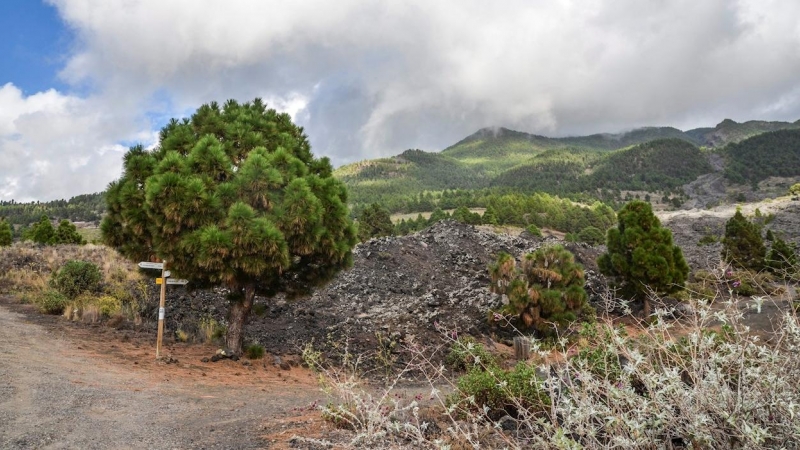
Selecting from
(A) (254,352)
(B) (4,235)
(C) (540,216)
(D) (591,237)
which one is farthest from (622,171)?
(A) (254,352)

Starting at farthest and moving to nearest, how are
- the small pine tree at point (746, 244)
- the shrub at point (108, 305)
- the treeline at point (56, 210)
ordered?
the treeline at point (56, 210) < the small pine tree at point (746, 244) < the shrub at point (108, 305)

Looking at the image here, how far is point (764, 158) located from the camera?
13338 cm

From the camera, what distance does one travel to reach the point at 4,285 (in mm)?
16594

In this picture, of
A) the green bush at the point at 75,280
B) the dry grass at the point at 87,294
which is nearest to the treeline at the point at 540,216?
the dry grass at the point at 87,294

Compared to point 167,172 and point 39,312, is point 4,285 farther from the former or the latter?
point 167,172

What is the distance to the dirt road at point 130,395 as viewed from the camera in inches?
194

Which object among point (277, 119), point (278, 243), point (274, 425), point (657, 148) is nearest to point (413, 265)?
point (277, 119)

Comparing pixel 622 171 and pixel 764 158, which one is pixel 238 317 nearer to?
pixel 622 171

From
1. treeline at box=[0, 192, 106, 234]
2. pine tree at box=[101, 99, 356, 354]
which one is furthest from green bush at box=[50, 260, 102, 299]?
treeline at box=[0, 192, 106, 234]

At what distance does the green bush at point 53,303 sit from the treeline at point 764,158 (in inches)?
5593

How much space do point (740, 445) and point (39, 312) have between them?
15725 mm

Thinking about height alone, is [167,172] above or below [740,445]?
above

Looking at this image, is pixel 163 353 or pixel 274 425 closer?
pixel 274 425

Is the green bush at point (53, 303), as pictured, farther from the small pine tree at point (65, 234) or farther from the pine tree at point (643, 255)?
the small pine tree at point (65, 234)
